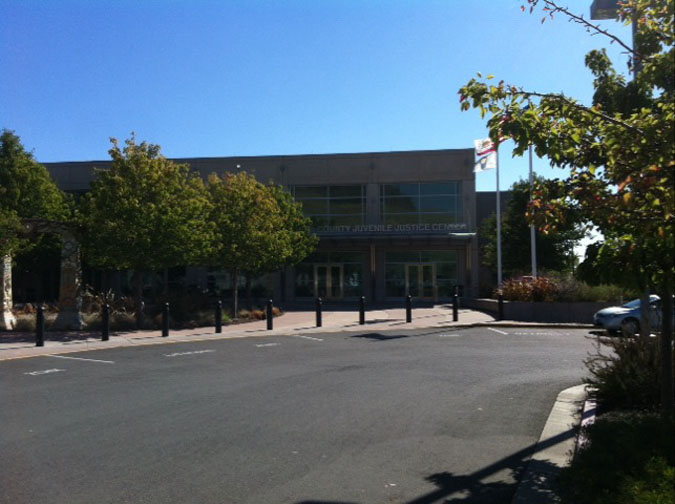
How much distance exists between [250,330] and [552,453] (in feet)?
49.0

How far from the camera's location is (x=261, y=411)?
762cm

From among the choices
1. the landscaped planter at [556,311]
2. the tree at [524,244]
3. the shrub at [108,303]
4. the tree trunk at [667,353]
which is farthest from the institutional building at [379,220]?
the tree trunk at [667,353]

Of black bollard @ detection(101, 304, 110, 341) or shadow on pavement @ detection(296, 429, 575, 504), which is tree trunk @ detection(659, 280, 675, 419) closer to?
shadow on pavement @ detection(296, 429, 575, 504)

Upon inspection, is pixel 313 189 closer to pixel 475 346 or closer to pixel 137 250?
pixel 137 250

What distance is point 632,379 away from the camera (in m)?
6.91

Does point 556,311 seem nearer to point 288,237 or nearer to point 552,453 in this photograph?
point 288,237

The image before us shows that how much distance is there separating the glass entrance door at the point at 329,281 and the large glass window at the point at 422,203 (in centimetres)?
412

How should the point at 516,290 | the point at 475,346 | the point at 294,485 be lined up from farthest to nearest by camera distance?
1. the point at 516,290
2. the point at 475,346
3. the point at 294,485

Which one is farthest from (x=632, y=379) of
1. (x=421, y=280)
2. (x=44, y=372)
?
(x=421, y=280)

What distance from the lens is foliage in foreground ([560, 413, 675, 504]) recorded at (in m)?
3.53

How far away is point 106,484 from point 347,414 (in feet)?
10.5

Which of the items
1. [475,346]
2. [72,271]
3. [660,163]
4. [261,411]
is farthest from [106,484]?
[72,271]

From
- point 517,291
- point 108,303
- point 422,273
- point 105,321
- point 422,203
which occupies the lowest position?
point 105,321

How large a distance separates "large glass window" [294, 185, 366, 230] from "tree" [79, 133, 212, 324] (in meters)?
15.8
